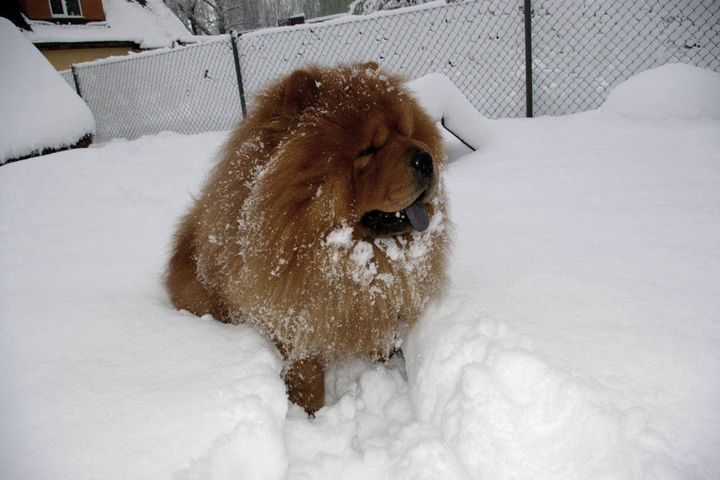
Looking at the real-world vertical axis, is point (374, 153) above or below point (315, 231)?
above

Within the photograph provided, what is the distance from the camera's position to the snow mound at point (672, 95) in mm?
3105

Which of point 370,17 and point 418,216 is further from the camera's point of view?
point 370,17

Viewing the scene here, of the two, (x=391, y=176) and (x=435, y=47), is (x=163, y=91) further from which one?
(x=391, y=176)

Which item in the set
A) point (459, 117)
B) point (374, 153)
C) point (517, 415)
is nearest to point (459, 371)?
point (517, 415)

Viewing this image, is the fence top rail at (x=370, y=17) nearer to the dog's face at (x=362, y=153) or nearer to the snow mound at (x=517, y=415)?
the dog's face at (x=362, y=153)

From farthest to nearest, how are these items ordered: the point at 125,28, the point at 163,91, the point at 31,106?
the point at 125,28 → the point at 163,91 → the point at 31,106

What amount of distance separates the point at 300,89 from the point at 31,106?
5.82 metres

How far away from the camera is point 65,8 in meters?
13.0

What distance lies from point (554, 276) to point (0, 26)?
28.3 ft

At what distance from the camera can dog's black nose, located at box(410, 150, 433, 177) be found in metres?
1.28

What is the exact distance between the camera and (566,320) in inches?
52.7

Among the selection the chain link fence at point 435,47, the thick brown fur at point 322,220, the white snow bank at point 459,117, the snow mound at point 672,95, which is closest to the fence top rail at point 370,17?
the chain link fence at point 435,47

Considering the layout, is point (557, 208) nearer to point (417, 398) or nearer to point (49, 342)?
point (417, 398)

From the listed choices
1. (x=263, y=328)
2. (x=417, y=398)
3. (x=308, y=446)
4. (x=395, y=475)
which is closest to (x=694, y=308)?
(x=417, y=398)
